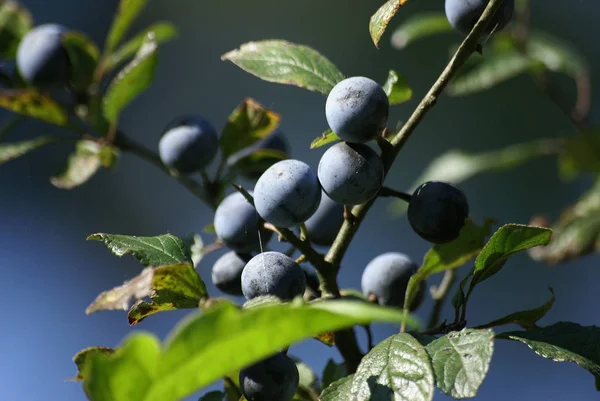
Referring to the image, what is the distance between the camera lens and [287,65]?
3.55ft

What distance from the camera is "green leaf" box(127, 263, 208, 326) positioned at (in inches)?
34.9

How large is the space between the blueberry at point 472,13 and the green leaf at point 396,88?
4.1 inches

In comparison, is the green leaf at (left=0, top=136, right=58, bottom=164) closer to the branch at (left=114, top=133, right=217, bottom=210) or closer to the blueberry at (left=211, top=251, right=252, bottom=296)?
the branch at (left=114, top=133, right=217, bottom=210)

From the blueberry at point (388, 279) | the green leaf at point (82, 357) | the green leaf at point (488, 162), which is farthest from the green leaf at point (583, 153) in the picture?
the green leaf at point (82, 357)

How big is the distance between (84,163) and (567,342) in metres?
0.93

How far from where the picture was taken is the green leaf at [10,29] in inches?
63.7

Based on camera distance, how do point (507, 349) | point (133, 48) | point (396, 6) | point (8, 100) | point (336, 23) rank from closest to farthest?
point (396, 6) < point (8, 100) < point (133, 48) < point (507, 349) < point (336, 23)

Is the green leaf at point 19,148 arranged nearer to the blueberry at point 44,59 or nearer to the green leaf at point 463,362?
the blueberry at point 44,59

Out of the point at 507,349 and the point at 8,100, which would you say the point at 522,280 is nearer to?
the point at 507,349

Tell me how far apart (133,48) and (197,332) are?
1.13 m

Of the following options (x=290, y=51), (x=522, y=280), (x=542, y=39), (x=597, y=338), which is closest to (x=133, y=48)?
(x=290, y=51)

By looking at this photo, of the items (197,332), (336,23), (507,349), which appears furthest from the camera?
(336,23)

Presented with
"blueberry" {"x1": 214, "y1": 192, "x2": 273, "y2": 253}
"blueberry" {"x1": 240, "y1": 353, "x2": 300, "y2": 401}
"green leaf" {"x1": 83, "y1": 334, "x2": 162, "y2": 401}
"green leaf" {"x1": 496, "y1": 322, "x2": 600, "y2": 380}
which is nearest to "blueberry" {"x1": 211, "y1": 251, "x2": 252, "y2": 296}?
"blueberry" {"x1": 214, "y1": 192, "x2": 273, "y2": 253}

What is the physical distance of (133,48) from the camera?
1573mm
